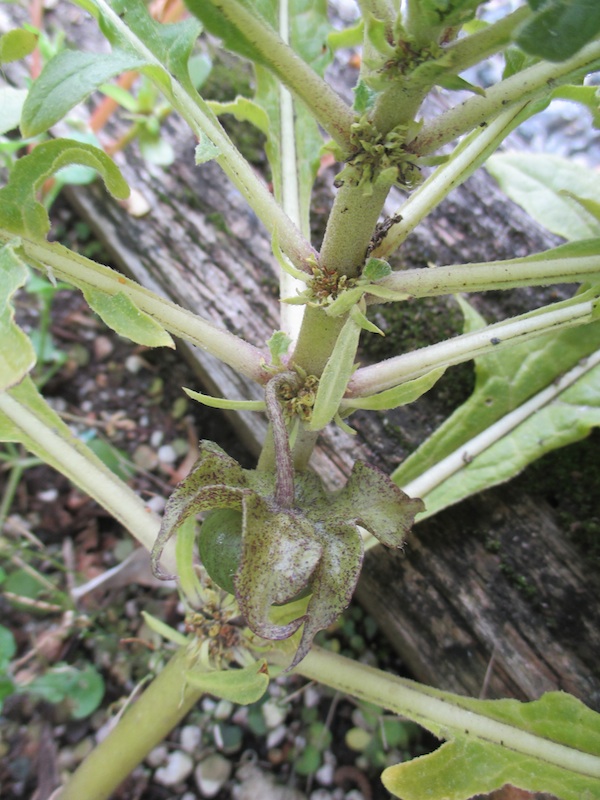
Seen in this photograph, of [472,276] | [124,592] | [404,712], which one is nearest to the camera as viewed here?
[472,276]

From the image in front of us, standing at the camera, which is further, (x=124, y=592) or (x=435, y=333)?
(x=124, y=592)

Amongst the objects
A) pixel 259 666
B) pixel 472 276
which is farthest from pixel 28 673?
pixel 472 276

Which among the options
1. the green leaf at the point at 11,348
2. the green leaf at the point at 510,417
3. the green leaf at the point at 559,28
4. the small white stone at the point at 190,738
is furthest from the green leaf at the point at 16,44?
A: the small white stone at the point at 190,738

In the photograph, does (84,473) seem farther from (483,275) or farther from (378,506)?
(483,275)

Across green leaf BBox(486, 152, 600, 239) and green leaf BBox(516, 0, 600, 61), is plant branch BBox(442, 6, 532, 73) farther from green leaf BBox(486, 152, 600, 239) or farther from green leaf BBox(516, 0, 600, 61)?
green leaf BBox(486, 152, 600, 239)

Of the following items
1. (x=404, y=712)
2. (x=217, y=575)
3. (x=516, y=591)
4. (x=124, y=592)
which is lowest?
(x=516, y=591)

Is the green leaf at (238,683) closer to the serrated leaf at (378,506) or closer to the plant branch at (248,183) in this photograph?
the serrated leaf at (378,506)

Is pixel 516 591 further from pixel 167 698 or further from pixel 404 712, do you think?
pixel 167 698
